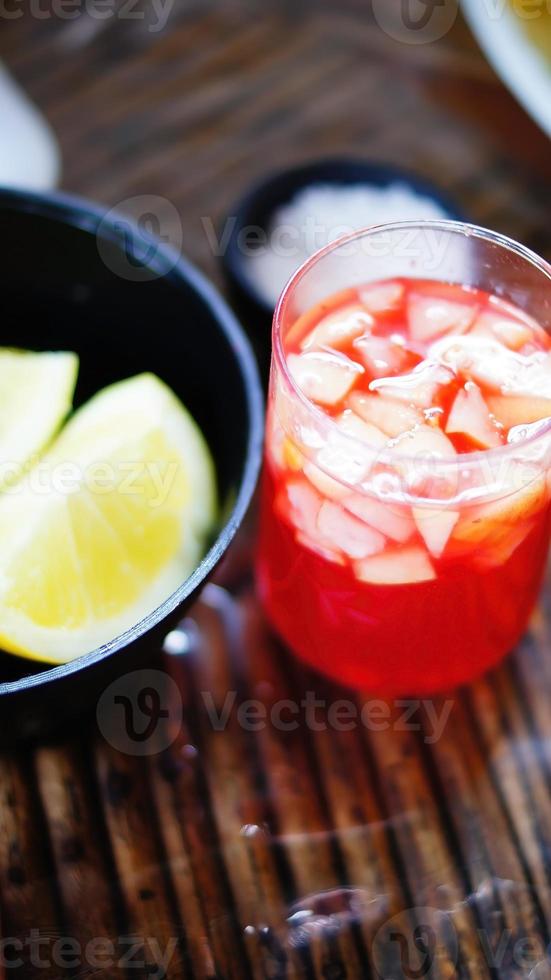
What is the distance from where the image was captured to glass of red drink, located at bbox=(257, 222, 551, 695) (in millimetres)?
829

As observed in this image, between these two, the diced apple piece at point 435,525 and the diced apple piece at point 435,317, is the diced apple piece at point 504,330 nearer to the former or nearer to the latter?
the diced apple piece at point 435,317

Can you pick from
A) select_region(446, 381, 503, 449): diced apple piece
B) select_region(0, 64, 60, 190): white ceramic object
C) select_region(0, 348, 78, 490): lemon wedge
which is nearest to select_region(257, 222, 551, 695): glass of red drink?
select_region(446, 381, 503, 449): diced apple piece

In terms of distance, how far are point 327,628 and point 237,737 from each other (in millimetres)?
127

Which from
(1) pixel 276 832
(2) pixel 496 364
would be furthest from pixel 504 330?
(1) pixel 276 832

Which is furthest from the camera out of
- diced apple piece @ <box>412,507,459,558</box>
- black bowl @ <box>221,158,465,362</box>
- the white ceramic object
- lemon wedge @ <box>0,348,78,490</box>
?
the white ceramic object

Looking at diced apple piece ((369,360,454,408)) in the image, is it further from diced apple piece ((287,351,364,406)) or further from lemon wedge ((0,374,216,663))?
lemon wedge ((0,374,216,663))

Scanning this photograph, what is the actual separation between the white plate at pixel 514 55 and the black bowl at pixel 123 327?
46 centimetres

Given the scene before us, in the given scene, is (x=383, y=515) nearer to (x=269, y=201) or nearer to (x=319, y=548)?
(x=319, y=548)

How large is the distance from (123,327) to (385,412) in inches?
12.3

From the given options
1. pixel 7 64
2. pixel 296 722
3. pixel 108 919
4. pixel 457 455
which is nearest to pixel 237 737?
pixel 296 722

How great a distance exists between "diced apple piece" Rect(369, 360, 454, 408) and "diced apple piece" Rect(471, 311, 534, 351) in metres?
0.06

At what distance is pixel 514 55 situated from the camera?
1.19 meters

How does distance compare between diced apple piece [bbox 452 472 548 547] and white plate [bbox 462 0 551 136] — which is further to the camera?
white plate [bbox 462 0 551 136]

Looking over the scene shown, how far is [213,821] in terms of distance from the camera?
92cm
